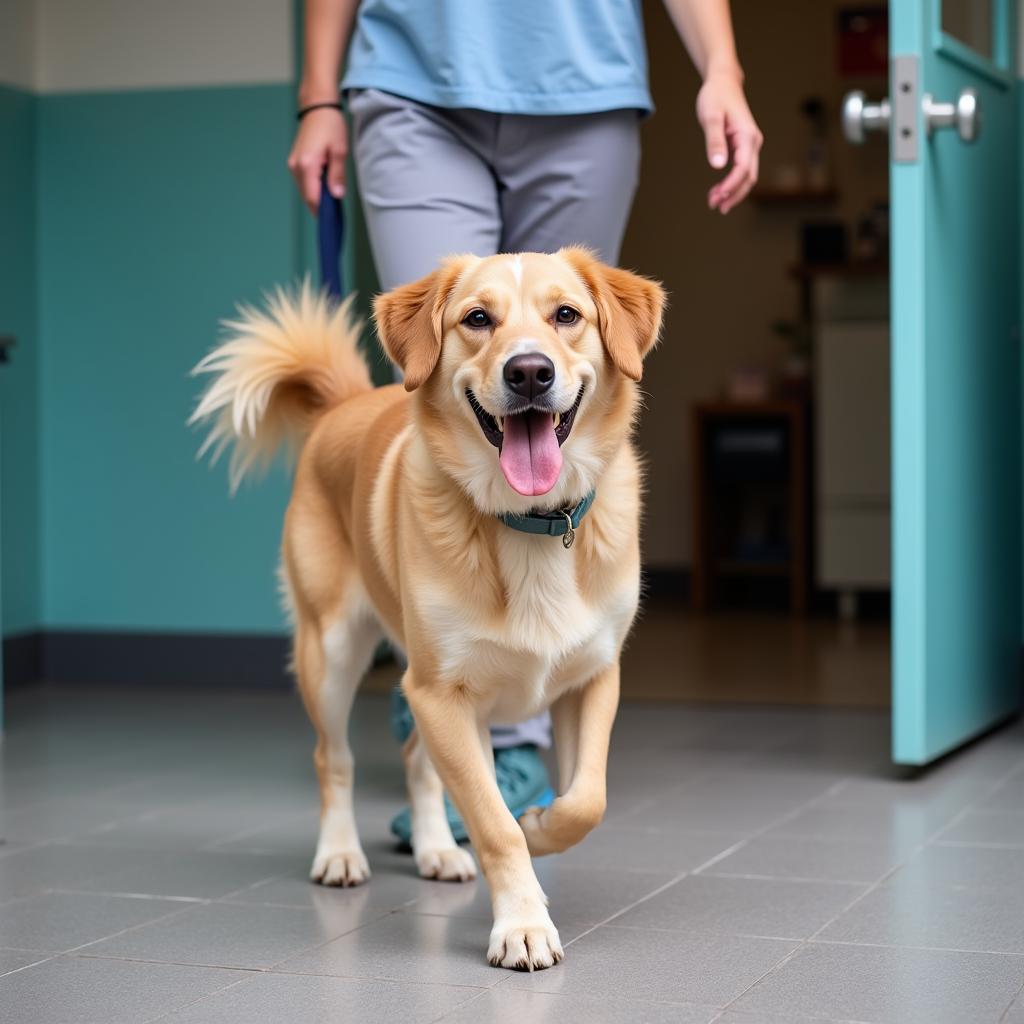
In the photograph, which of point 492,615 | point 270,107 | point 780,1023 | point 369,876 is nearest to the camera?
point 780,1023

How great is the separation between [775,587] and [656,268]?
174 centimetres

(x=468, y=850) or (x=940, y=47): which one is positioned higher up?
(x=940, y=47)

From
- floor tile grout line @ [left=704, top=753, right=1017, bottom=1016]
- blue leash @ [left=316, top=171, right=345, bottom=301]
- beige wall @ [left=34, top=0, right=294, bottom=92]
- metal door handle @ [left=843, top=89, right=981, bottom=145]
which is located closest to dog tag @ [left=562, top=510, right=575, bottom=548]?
floor tile grout line @ [left=704, top=753, right=1017, bottom=1016]

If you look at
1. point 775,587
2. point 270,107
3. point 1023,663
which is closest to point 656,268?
point 775,587

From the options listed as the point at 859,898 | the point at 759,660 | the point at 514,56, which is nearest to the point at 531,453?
the point at 859,898

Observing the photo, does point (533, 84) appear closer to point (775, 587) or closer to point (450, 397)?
point (450, 397)

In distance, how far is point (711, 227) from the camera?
8.29 metres

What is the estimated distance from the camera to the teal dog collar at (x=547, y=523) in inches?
87.7

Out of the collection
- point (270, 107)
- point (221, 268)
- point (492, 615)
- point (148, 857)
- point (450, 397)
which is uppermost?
point (270, 107)

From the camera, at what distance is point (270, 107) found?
478 centimetres

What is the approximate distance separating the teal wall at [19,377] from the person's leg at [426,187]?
2277mm

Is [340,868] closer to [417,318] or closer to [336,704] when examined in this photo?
[336,704]

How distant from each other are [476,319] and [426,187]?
27.9 inches

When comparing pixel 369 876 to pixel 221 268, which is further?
pixel 221 268
